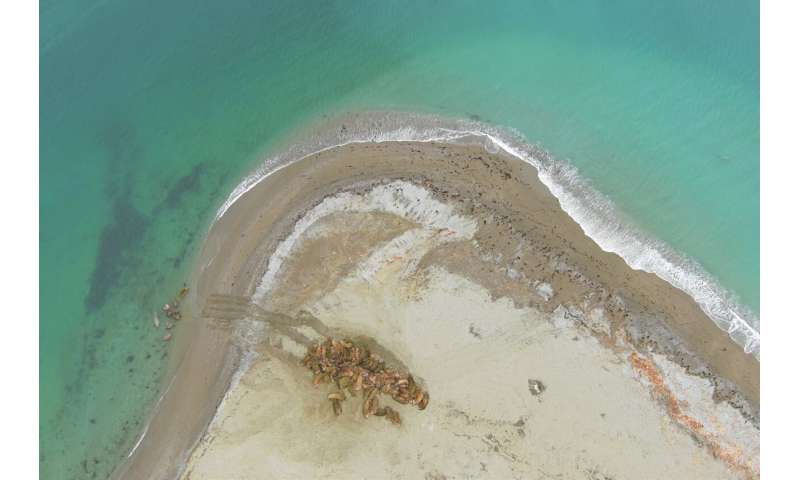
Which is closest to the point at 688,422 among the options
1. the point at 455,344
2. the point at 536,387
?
the point at 536,387

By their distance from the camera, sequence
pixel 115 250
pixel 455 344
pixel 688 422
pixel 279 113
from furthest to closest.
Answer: pixel 279 113, pixel 115 250, pixel 455 344, pixel 688 422

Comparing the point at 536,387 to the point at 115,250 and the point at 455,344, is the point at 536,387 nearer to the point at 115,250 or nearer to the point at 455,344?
the point at 455,344

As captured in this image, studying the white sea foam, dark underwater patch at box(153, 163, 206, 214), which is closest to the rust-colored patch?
the white sea foam

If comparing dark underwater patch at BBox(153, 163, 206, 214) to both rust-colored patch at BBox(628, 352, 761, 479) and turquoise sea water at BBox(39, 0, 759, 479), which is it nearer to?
turquoise sea water at BBox(39, 0, 759, 479)

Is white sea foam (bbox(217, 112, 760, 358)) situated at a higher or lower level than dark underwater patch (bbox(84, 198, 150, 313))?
higher

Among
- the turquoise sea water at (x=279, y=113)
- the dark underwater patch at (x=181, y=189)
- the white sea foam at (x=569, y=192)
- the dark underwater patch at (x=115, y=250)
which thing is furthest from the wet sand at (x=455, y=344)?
the dark underwater patch at (x=115, y=250)

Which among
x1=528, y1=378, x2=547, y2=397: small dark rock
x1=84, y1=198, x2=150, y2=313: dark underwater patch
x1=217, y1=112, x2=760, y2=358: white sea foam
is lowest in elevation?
x1=84, y1=198, x2=150, y2=313: dark underwater patch
